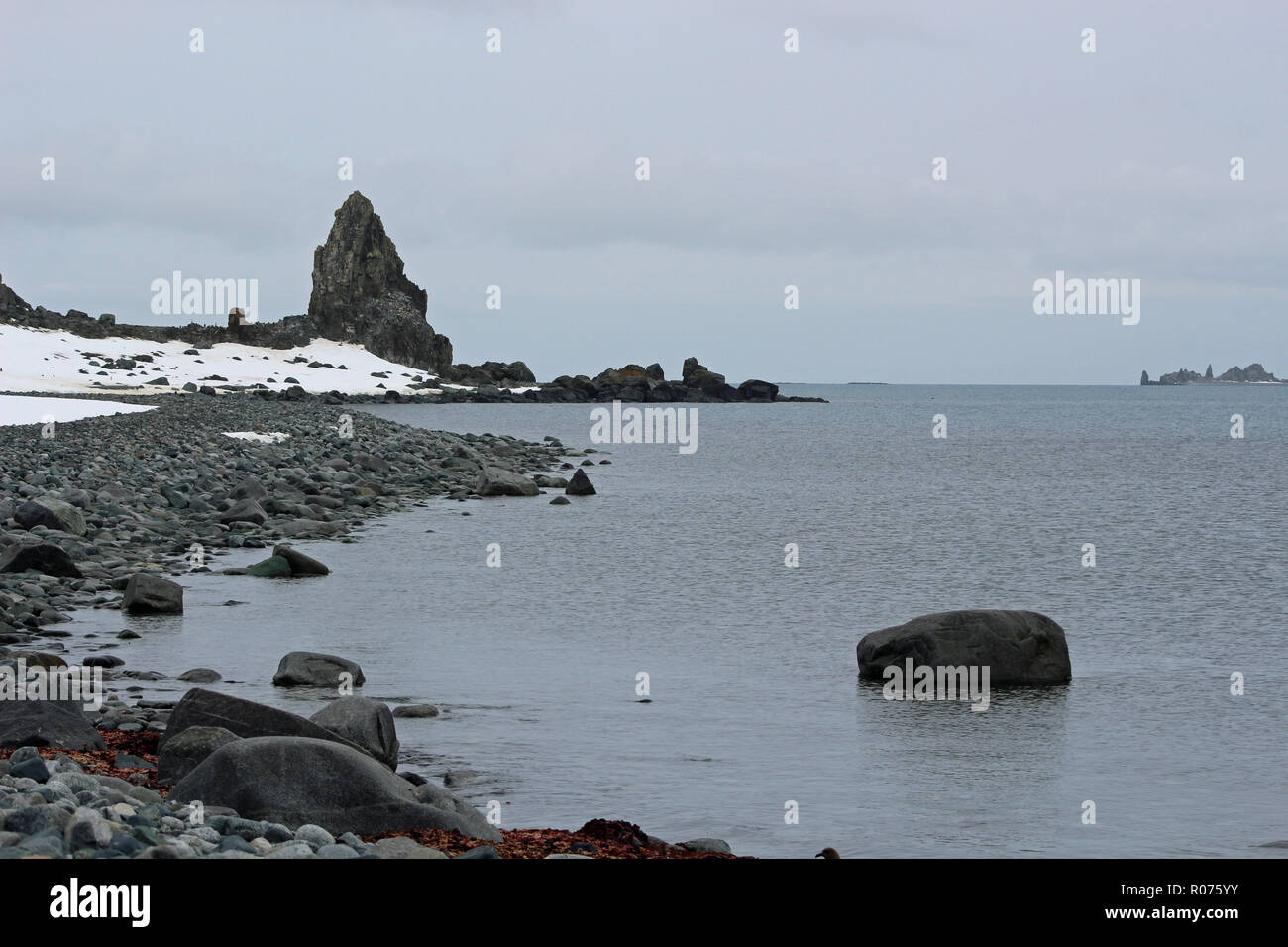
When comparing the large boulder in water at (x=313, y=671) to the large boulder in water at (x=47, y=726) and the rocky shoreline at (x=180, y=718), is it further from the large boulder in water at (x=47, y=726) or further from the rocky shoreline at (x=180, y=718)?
the large boulder in water at (x=47, y=726)

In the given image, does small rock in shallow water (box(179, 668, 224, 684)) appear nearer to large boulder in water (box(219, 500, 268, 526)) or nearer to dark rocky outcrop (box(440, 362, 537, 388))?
large boulder in water (box(219, 500, 268, 526))

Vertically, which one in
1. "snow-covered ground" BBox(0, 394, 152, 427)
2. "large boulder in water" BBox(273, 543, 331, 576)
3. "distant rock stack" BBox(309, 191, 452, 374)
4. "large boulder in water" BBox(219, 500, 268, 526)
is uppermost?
Answer: "distant rock stack" BBox(309, 191, 452, 374)

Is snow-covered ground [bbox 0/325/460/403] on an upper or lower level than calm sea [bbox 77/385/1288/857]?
upper

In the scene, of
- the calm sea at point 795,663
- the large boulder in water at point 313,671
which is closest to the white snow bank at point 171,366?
→ the calm sea at point 795,663

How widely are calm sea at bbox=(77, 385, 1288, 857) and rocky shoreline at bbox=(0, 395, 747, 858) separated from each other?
3.23 ft

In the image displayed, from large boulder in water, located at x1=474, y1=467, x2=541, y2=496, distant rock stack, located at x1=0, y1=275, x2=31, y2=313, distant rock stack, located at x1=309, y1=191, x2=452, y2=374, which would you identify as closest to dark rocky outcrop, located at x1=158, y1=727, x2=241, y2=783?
large boulder in water, located at x1=474, y1=467, x2=541, y2=496

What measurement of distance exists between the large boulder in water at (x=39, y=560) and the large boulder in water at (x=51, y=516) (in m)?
2.74

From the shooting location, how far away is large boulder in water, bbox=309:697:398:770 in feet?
36.6

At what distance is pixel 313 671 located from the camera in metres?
15.1

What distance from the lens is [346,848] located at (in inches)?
303

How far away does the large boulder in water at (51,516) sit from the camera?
23.3 meters

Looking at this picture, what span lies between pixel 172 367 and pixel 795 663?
10224 centimetres

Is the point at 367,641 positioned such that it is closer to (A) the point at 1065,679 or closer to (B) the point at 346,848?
(A) the point at 1065,679

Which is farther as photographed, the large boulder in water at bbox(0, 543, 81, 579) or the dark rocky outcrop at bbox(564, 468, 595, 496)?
the dark rocky outcrop at bbox(564, 468, 595, 496)
